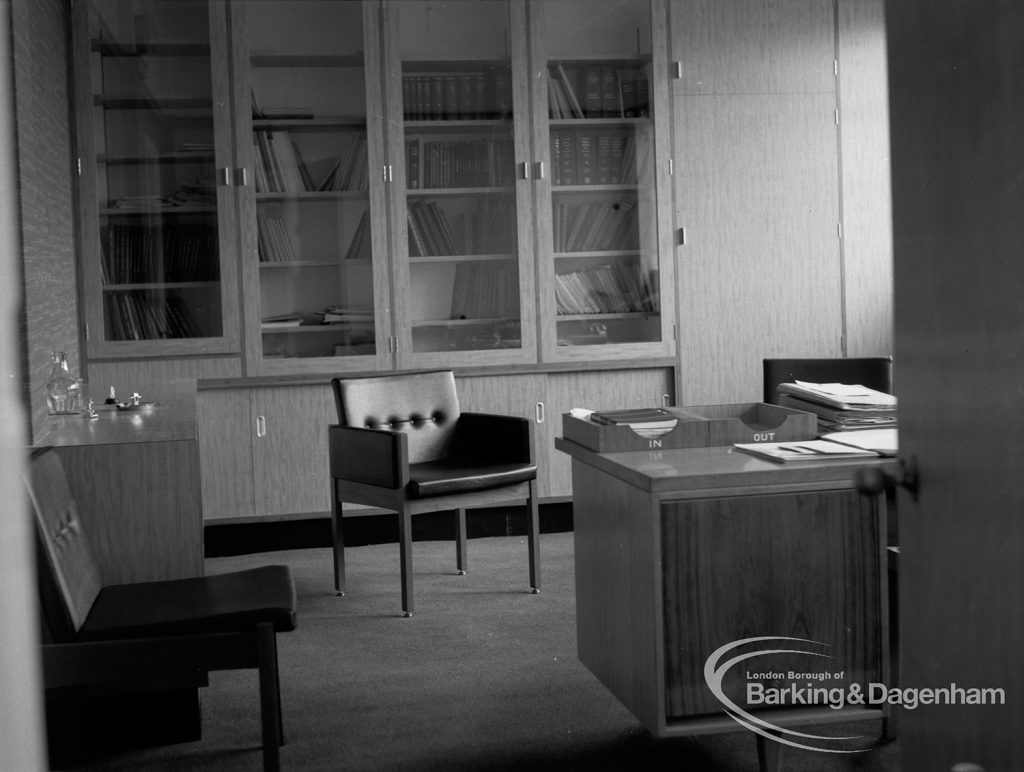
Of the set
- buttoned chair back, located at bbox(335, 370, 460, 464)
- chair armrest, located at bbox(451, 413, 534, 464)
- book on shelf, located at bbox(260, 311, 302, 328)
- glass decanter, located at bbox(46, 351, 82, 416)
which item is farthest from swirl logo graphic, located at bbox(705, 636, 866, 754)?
book on shelf, located at bbox(260, 311, 302, 328)

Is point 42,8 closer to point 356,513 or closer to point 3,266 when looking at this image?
point 356,513

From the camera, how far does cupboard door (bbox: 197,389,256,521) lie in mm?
5047

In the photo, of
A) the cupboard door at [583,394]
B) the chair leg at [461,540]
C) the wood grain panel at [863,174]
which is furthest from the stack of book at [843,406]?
the wood grain panel at [863,174]

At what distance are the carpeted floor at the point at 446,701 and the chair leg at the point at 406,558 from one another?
63mm

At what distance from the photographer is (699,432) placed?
2846mm

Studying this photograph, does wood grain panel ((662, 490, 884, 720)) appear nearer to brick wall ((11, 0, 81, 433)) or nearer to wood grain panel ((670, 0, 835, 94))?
brick wall ((11, 0, 81, 433))

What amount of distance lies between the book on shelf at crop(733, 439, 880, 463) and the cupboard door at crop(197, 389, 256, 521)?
2868mm

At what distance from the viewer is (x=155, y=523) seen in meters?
2.93

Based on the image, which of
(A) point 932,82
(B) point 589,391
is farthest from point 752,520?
(B) point 589,391

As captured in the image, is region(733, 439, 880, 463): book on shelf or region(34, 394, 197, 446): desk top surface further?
region(34, 394, 197, 446): desk top surface

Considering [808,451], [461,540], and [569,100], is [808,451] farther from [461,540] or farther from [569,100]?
[569,100]

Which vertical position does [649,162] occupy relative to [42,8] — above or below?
below

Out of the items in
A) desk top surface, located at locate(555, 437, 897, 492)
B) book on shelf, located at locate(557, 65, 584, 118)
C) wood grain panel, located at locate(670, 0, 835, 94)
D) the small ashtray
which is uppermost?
wood grain panel, located at locate(670, 0, 835, 94)

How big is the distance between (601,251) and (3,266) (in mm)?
5057
